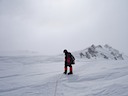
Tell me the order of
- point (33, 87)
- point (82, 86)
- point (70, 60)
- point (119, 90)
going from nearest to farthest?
point (119, 90), point (82, 86), point (33, 87), point (70, 60)

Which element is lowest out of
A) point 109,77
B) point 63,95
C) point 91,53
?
point 63,95

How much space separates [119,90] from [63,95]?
2641mm

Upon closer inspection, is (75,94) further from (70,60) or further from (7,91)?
(70,60)

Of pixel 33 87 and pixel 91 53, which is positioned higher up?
pixel 91 53

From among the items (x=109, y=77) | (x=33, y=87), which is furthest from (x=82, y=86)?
(x=33, y=87)

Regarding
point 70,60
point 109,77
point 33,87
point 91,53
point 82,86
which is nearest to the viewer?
point 82,86

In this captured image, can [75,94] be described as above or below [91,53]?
below

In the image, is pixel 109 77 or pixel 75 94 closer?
pixel 75 94

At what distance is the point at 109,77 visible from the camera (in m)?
9.91

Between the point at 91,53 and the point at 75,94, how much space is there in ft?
383

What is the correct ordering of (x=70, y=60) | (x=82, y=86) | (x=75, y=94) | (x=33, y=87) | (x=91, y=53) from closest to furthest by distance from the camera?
(x=75, y=94) → (x=82, y=86) → (x=33, y=87) → (x=70, y=60) → (x=91, y=53)

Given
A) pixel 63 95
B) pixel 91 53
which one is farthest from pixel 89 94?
pixel 91 53

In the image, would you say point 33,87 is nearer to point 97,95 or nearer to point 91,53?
point 97,95

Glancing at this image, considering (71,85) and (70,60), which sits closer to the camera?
(71,85)
